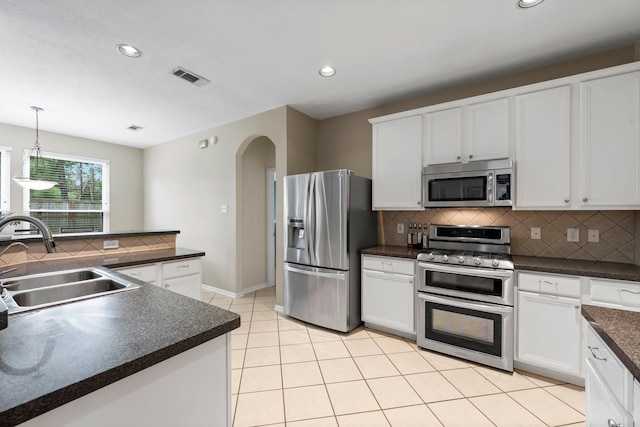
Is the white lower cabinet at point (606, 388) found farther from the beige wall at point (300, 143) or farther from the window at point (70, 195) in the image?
the window at point (70, 195)

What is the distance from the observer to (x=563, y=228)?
2443 mm

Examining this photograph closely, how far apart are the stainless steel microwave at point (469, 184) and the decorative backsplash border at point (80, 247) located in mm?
2839

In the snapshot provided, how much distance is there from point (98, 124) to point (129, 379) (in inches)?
192

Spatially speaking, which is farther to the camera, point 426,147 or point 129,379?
point 426,147

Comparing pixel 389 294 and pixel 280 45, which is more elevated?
pixel 280 45

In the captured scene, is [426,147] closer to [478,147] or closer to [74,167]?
[478,147]

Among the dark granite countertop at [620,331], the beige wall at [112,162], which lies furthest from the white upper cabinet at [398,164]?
the beige wall at [112,162]

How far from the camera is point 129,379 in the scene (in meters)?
0.77

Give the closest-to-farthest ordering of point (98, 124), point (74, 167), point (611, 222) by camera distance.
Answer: point (611, 222) < point (98, 124) < point (74, 167)

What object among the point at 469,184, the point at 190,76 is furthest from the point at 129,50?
the point at 469,184

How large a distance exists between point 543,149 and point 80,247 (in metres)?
4.09

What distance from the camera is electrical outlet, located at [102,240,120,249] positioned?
101 inches

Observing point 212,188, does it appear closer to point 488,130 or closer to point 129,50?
point 129,50

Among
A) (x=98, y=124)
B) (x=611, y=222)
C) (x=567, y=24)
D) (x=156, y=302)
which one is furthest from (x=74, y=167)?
(x=611, y=222)
